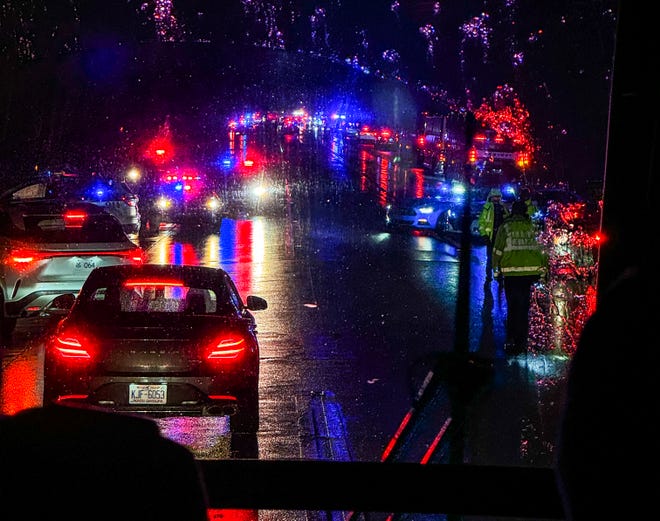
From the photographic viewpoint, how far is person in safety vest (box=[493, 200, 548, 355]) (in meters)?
11.1

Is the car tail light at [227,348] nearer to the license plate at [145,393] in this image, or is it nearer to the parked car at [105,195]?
the license plate at [145,393]

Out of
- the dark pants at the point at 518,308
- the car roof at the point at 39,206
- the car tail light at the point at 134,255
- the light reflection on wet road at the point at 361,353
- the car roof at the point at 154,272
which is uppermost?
the car roof at the point at 154,272

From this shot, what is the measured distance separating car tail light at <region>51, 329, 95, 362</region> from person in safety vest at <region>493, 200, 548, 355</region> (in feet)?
18.3

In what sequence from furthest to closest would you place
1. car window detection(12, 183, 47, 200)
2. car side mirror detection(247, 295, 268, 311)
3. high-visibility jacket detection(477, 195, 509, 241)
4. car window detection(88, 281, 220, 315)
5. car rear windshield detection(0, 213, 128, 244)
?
car window detection(12, 183, 47, 200) → high-visibility jacket detection(477, 195, 509, 241) → car rear windshield detection(0, 213, 128, 244) → car side mirror detection(247, 295, 268, 311) → car window detection(88, 281, 220, 315)

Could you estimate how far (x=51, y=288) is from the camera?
12.3 m

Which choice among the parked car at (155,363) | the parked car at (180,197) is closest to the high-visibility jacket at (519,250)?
the parked car at (155,363)

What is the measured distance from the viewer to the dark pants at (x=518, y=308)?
11258 millimetres

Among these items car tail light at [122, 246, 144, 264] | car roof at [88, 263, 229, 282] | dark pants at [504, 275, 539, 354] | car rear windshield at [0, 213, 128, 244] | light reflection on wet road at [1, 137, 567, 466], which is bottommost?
light reflection on wet road at [1, 137, 567, 466]

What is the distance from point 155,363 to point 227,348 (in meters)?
0.61

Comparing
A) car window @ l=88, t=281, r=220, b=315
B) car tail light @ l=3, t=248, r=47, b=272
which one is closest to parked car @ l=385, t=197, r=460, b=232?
car tail light @ l=3, t=248, r=47, b=272

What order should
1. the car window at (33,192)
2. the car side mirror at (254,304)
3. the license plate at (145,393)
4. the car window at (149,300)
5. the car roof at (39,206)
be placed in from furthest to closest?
the car window at (33,192), the car roof at (39,206), the car side mirror at (254,304), the car window at (149,300), the license plate at (145,393)

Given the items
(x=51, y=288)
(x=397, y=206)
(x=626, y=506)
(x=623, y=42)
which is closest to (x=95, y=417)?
(x=626, y=506)

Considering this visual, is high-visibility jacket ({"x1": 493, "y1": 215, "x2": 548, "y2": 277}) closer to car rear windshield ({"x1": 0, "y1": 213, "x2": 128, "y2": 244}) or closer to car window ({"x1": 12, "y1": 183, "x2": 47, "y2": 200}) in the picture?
car rear windshield ({"x1": 0, "y1": 213, "x2": 128, "y2": 244})

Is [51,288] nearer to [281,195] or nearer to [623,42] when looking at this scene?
[623,42]
